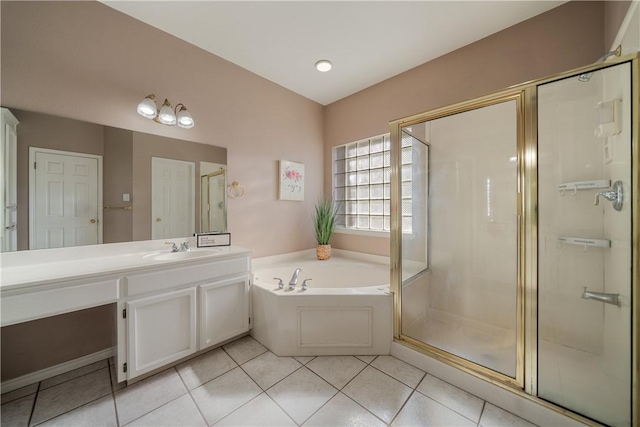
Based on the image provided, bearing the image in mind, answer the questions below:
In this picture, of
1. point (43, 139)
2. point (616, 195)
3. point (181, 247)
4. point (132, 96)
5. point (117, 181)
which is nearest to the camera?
point (616, 195)

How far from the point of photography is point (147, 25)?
1934 millimetres

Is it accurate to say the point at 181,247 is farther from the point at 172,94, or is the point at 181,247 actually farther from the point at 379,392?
the point at 379,392

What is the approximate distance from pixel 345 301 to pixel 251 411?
870 mm

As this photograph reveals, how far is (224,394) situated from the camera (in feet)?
4.78

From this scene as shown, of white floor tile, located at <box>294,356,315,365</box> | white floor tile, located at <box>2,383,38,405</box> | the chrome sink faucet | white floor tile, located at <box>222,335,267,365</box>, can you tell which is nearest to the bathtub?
white floor tile, located at <box>294,356,315,365</box>

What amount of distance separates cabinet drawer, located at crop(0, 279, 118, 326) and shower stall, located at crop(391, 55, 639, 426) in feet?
6.34

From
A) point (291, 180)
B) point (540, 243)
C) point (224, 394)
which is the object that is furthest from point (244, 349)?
point (540, 243)

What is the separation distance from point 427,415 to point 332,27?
274cm

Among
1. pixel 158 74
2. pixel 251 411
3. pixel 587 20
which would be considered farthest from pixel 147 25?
pixel 587 20

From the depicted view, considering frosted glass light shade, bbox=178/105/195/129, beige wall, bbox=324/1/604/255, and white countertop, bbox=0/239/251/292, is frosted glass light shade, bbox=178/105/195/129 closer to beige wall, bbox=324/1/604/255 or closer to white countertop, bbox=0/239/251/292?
white countertop, bbox=0/239/251/292

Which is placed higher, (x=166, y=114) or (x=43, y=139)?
(x=166, y=114)

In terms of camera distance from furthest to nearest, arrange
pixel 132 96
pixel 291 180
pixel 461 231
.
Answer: pixel 291 180
pixel 461 231
pixel 132 96

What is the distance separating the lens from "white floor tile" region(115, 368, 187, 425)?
133cm

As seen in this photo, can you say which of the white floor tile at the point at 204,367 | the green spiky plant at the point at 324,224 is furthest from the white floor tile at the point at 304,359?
the green spiky plant at the point at 324,224
